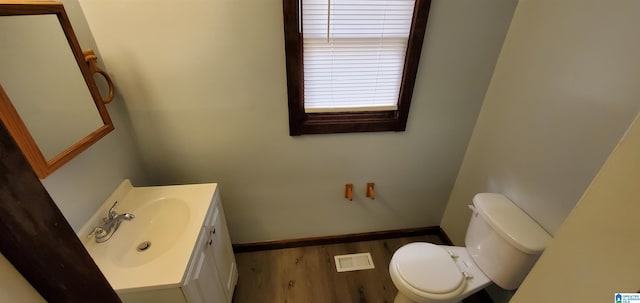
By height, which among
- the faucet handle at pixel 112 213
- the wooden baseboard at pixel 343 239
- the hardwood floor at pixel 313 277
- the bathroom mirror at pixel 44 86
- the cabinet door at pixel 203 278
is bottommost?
the hardwood floor at pixel 313 277

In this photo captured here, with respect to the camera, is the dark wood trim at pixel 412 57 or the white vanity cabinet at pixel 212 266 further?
the dark wood trim at pixel 412 57

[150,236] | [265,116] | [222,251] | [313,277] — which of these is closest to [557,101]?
[265,116]

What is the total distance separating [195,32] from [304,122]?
673mm

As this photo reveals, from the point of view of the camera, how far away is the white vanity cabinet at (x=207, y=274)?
0.91 m

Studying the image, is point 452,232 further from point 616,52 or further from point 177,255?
point 177,255

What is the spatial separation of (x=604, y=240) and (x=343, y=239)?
1.55 m

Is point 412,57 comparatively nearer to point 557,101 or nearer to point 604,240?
point 557,101

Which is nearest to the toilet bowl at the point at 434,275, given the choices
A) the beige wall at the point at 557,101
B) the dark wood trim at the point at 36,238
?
the beige wall at the point at 557,101

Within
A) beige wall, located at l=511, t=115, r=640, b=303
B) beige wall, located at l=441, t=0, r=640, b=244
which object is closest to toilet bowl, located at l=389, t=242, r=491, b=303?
beige wall, located at l=441, t=0, r=640, b=244

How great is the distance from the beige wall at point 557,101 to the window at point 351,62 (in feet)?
1.61

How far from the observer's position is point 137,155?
1.41 m

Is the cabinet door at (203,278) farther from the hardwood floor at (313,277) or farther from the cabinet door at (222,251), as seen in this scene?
the hardwood floor at (313,277)

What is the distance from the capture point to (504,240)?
1198 mm

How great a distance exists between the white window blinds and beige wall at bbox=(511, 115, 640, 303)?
97cm
